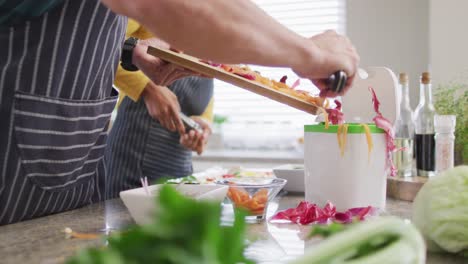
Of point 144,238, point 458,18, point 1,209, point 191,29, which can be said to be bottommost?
point 1,209

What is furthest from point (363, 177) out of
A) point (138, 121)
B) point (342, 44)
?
point (138, 121)

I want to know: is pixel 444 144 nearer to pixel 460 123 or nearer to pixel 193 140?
pixel 460 123

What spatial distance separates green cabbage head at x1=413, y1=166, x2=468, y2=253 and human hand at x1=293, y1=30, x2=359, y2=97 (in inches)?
11.4

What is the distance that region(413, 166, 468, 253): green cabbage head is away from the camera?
2.54ft

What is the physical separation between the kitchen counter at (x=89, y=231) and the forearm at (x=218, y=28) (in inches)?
10.5

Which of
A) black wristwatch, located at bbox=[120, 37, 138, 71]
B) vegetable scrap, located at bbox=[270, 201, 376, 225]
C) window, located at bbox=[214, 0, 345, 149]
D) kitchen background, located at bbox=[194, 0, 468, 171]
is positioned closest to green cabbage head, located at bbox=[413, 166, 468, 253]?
vegetable scrap, located at bbox=[270, 201, 376, 225]

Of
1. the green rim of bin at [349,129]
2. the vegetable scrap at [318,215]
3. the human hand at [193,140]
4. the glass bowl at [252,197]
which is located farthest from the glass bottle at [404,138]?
the human hand at [193,140]

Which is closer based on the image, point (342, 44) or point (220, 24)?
point (220, 24)

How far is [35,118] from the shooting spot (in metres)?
1.11

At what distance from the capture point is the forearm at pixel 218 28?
821 millimetres

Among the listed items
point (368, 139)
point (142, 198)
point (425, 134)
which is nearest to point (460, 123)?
point (425, 134)

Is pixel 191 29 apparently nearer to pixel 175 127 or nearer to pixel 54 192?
pixel 54 192

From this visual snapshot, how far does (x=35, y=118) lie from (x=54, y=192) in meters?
0.18

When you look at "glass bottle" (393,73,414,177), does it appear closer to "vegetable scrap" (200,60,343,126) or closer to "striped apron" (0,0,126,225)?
"vegetable scrap" (200,60,343,126)
